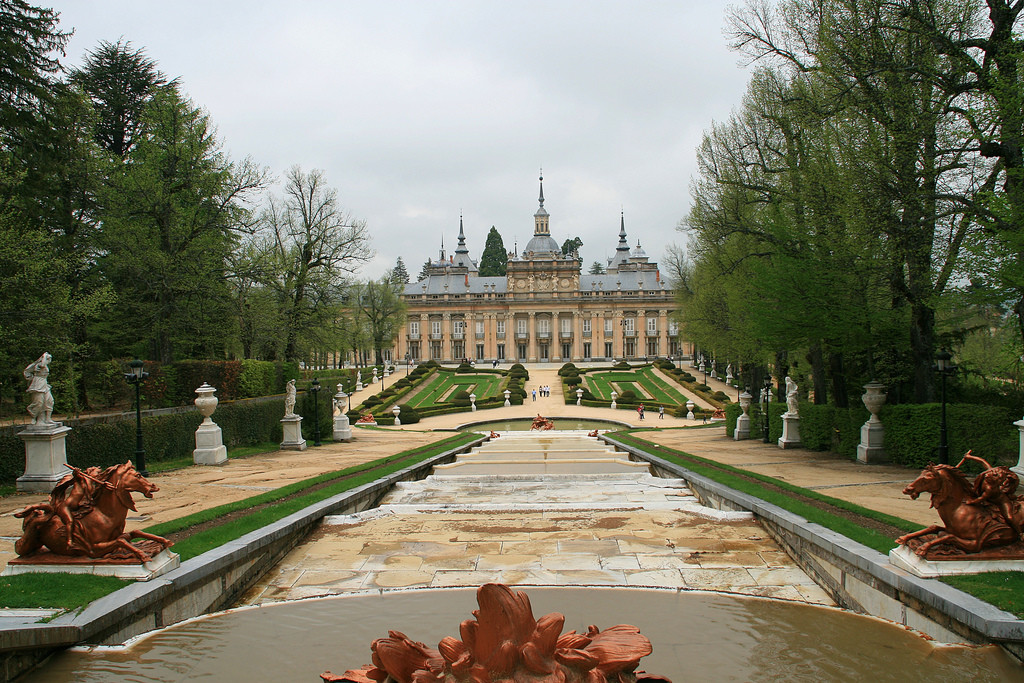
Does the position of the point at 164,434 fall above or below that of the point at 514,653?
below

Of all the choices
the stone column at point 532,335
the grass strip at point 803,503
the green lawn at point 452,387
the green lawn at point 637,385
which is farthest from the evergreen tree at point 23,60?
the stone column at point 532,335

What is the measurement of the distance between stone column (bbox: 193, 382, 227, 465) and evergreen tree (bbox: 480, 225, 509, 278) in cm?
7690

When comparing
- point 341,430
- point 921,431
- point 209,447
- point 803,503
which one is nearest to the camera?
point 803,503

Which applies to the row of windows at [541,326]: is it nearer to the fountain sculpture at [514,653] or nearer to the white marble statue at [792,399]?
the white marble statue at [792,399]

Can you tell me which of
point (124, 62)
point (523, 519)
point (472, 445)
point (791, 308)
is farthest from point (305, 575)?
point (124, 62)

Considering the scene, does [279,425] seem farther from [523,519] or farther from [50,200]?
[523,519]

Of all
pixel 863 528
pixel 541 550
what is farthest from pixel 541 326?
pixel 541 550

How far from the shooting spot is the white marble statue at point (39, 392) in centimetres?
1075

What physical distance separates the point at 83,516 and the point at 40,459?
7.41 meters

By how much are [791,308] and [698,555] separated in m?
9.99

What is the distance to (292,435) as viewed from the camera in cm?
1892

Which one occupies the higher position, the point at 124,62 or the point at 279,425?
the point at 124,62

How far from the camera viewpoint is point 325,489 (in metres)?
9.91

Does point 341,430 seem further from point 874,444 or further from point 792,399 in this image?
point 874,444
